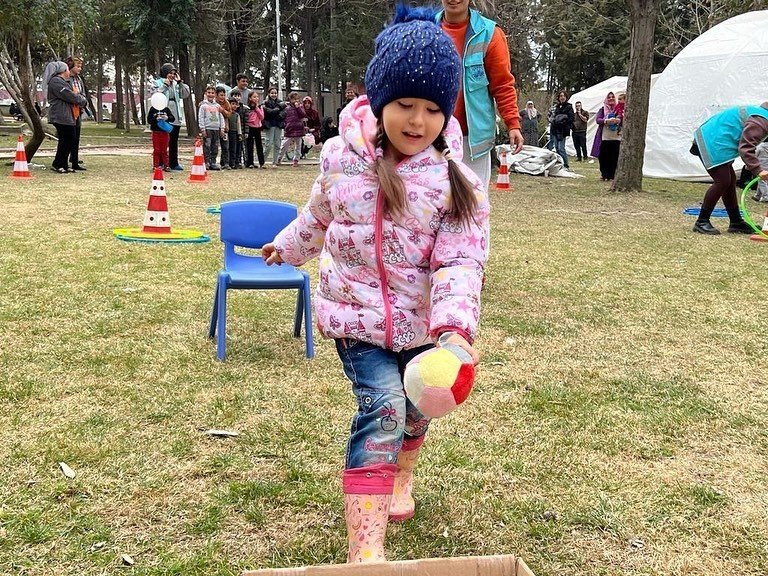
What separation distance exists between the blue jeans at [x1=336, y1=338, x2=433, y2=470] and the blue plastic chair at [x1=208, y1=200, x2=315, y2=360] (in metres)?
1.85

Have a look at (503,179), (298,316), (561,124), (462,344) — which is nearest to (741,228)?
(503,179)

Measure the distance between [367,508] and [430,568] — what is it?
0.39m

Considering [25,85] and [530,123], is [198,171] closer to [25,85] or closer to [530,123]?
[25,85]

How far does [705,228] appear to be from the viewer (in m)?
9.45

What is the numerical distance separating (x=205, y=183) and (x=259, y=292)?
321 inches

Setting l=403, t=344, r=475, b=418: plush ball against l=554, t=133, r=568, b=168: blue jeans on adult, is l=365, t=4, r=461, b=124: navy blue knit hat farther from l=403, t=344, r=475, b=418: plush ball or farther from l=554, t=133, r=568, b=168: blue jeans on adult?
l=554, t=133, r=568, b=168: blue jeans on adult

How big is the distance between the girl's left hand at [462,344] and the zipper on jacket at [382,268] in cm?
23

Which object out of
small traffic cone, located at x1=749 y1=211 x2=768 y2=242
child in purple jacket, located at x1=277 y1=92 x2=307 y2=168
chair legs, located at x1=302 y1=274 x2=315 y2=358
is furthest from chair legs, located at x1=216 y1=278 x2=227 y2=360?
child in purple jacket, located at x1=277 y1=92 x2=307 y2=168

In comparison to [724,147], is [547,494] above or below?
below

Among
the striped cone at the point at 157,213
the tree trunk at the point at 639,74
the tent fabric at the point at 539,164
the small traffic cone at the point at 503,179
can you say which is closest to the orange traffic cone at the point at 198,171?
the small traffic cone at the point at 503,179

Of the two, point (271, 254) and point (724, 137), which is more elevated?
point (724, 137)

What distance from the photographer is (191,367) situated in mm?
3902

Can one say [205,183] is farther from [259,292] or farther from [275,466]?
[275,466]

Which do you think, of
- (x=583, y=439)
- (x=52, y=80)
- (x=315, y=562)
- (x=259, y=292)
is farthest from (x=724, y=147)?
(x=52, y=80)
